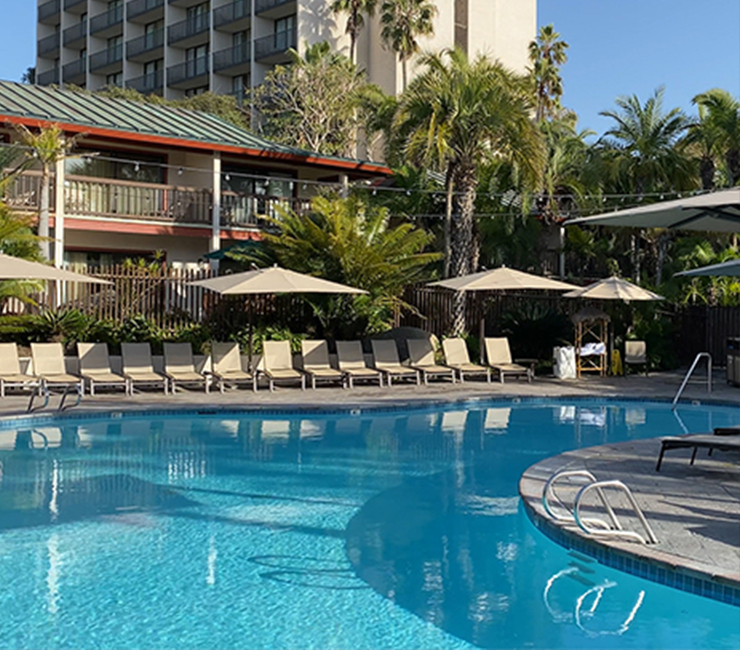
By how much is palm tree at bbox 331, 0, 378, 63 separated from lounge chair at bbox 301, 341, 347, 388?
28.8 meters

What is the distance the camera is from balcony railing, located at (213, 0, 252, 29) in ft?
159

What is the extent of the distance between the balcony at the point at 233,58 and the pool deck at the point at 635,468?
3322cm

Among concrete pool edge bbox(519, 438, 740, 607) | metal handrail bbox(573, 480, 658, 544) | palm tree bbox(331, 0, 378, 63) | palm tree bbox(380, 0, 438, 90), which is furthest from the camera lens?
palm tree bbox(331, 0, 378, 63)

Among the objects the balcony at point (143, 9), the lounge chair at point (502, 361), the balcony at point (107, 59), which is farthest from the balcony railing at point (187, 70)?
the lounge chair at point (502, 361)

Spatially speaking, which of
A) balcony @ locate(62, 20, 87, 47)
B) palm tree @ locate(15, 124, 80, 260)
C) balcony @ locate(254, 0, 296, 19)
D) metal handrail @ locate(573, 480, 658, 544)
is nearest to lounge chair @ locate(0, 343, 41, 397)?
palm tree @ locate(15, 124, 80, 260)

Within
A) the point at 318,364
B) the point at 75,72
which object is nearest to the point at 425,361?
the point at 318,364

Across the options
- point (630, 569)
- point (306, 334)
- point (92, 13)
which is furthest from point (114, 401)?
point (92, 13)

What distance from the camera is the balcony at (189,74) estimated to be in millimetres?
50688

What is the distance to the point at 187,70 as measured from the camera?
168 feet

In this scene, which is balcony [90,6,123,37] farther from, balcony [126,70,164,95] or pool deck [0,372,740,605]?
pool deck [0,372,740,605]

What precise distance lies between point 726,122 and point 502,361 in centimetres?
1115

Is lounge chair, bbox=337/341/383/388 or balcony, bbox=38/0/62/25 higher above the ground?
balcony, bbox=38/0/62/25

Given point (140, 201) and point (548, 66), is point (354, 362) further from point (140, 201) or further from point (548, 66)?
point (548, 66)

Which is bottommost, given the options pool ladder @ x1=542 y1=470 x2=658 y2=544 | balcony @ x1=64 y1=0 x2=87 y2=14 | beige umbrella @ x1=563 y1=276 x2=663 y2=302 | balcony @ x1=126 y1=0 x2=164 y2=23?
pool ladder @ x1=542 y1=470 x2=658 y2=544
